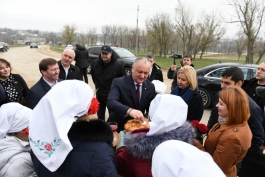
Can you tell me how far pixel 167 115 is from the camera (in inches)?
66.1

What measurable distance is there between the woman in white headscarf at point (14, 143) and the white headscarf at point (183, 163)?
3.49 ft

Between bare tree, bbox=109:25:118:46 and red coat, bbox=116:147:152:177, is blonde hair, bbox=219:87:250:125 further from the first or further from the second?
bare tree, bbox=109:25:118:46

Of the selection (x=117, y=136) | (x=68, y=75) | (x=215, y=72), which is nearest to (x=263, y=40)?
(x=215, y=72)

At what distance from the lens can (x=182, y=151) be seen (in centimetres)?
109

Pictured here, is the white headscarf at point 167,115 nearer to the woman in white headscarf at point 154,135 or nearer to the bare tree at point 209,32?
the woman in white headscarf at point 154,135

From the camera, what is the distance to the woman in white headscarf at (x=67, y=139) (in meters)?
1.48

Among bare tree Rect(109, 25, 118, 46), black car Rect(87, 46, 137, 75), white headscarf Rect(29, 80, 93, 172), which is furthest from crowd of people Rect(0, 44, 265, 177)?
bare tree Rect(109, 25, 118, 46)

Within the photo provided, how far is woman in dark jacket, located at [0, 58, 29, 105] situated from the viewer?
3385mm

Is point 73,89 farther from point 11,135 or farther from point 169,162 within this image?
point 11,135

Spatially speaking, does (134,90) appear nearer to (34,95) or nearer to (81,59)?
(34,95)

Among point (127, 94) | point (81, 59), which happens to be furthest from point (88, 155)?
point (81, 59)

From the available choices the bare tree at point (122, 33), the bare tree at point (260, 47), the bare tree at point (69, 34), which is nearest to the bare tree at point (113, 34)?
the bare tree at point (122, 33)

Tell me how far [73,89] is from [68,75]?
9.73ft

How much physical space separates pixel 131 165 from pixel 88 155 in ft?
1.31
